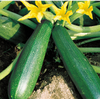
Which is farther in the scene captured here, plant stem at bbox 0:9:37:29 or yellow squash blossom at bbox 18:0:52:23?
plant stem at bbox 0:9:37:29

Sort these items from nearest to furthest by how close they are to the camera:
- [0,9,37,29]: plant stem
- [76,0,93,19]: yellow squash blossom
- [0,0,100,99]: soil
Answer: [76,0,93,19]: yellow squash blossom
[0,0,100,99]: soil
[0,9,37,29]: plant stem

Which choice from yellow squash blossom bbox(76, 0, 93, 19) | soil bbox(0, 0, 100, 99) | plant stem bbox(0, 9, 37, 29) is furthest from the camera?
plant stem bbox(0, 9, 37, 29)

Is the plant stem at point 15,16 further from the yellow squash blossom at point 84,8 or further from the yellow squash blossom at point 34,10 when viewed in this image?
the yellow squash blossom at point 84,8

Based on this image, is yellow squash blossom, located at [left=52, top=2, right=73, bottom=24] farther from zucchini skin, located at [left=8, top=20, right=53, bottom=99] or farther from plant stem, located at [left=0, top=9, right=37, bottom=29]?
plant stem, located at [left=0, top=9, right=37, bottom=29]

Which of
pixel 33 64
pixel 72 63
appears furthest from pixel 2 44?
pixel 72 63

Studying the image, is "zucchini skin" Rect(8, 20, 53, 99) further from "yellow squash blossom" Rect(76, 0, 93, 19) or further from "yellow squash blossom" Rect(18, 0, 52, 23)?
"yellow squash blossom" Rect(76, 0, 93, 19)

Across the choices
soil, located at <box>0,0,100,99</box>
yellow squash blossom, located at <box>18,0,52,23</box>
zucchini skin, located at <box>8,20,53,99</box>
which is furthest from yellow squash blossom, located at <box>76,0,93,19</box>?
soil, located at <box>0,0,100,99</box>

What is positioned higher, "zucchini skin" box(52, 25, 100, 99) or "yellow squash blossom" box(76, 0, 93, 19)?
"yellow squash blossom" box(76, 0, 93, 19)

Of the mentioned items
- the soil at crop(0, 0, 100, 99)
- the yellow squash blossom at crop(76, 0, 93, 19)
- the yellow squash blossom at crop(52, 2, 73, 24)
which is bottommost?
the soil at crop(0, 0, 100, 99)

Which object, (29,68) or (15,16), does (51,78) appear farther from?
(15,16)
